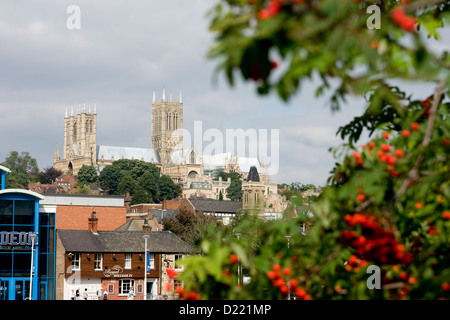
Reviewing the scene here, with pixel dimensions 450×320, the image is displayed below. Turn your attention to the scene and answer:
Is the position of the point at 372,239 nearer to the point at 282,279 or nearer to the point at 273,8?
the point at 282,279

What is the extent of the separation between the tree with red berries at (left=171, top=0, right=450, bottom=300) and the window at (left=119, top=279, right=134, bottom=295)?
62.0 m

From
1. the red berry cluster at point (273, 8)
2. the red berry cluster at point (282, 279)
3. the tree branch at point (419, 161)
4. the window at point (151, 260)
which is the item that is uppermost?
the red berry cluster at point (273, 8)

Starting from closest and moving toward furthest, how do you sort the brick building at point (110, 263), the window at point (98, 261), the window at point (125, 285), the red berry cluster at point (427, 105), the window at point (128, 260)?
the red berry cluster at point (427, 105) < the brick building at point (110, 263) < the window at point (98, 261) < the window at point (125, 285) < the window at point (128, 260)

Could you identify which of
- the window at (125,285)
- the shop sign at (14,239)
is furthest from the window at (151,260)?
the shop sign at (14,239)

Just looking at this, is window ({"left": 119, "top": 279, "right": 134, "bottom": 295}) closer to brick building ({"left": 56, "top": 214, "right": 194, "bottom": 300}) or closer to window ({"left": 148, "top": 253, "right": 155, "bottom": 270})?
brick building ({"left": 56, "top": 214, "right": 194, "bottom": 300})

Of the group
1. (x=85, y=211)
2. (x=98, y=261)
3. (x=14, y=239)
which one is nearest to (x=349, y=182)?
(x=14, y=239)

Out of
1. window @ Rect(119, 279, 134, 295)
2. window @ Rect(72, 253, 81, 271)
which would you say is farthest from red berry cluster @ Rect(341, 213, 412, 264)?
window @ Rect(119, 279, 134, 295)

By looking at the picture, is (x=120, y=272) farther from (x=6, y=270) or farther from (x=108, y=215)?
(x=108, y=215)

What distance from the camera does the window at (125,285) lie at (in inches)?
2744

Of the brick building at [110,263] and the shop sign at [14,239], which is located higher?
the shop sign at [14,239]

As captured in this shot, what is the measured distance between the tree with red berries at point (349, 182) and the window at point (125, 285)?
203 ft

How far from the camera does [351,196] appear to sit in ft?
22.0

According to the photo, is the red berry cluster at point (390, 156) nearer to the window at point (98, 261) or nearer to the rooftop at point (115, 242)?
the rooftop at point (115, 242)
